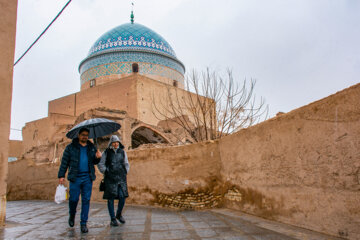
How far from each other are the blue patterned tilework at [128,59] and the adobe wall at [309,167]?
2056 cm

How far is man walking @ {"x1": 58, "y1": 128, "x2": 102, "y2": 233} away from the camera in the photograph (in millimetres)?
4066

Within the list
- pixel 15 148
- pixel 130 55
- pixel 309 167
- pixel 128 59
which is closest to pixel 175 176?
pixel 309 167

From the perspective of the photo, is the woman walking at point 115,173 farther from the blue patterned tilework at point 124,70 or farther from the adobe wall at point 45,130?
the blue patterned tilework at point 124,70

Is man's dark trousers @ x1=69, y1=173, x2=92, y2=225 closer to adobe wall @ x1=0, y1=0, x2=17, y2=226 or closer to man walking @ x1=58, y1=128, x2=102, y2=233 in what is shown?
man walking @ x1=58, y1=128, x2=102, y2=233

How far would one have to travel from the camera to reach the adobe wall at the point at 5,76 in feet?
14.5

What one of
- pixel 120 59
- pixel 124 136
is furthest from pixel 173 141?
pixel 120 59

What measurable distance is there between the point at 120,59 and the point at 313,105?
22203 millimetres

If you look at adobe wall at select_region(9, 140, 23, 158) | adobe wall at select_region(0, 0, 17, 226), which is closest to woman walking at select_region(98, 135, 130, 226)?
adobe wall at select_region(0, 0, 17, 226)

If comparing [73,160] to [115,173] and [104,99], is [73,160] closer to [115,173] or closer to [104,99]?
[115,173]

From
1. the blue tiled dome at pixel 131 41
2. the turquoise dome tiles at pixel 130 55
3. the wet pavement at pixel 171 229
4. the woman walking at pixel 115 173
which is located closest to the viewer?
the wet pavement at pixel 171 229

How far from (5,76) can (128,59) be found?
20143 mm

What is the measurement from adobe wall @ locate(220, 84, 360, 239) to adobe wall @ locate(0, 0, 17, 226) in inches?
129

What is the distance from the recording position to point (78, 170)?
410 centimetres

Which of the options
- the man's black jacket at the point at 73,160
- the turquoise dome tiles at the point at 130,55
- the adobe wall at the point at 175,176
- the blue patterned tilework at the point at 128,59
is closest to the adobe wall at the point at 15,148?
the turquoise dome tiles at the point at 130,55
